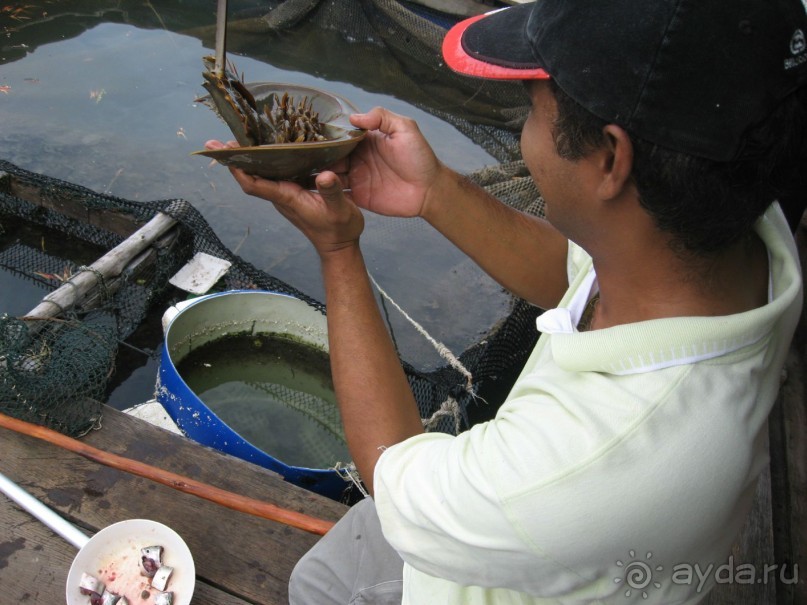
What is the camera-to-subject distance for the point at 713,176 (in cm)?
115

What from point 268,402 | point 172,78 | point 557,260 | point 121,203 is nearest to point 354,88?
point 172,78

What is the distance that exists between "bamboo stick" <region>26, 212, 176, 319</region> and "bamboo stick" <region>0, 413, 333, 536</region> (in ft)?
3.36

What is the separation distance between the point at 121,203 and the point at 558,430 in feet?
13.7

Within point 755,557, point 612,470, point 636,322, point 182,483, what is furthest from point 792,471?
point 182,483

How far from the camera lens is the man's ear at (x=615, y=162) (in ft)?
3.86

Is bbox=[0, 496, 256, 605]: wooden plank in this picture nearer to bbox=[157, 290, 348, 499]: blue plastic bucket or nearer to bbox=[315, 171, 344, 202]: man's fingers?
bbox=[157, 290, 348, 499]: blue plastic bucket

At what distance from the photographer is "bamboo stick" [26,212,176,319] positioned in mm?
3588

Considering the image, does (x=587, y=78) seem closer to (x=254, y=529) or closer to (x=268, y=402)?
(x=254, y=529)

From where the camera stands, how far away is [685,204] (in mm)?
1181

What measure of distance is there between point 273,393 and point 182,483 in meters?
1.64

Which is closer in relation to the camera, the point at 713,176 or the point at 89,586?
the point at 713,176

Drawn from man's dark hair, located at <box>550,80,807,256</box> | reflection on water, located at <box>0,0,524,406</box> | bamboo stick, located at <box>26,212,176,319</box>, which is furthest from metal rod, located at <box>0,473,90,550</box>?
man's dark hair, located at <box>550,80,807,256</box>

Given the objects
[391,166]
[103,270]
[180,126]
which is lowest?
[180,126]

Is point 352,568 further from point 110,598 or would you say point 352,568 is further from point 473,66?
point 473,66
